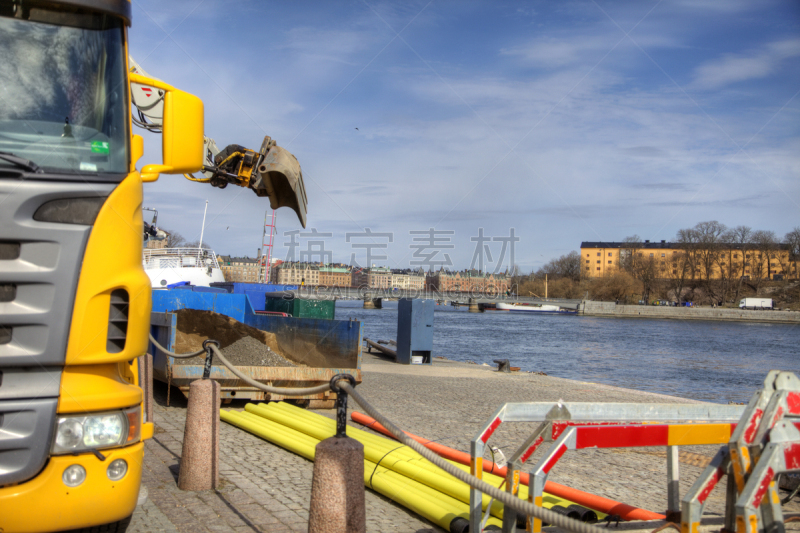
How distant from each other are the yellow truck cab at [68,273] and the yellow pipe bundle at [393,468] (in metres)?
2.40

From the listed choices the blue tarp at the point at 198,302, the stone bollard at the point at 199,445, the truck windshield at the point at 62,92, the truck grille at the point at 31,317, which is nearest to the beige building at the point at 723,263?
the blue tarp at the point at 198,302

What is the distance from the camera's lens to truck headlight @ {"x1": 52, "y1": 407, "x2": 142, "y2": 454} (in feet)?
9.34

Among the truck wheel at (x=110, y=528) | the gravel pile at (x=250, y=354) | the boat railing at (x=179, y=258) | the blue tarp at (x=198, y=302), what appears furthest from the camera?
the boat railing at (x=179, y=258)

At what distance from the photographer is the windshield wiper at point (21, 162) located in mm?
2888

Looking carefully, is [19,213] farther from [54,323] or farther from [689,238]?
[689,238]

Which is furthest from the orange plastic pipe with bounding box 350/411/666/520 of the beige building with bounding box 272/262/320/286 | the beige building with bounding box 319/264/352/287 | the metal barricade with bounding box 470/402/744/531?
the beige building with bounding box 319/264/352/287

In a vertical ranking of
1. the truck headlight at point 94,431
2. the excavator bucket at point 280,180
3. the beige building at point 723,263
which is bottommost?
the truck headlight at point 94,431

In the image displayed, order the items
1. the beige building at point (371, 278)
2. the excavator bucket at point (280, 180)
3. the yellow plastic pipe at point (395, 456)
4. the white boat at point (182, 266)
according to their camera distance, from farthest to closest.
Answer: the beige building at point (371, 278), the white boat at point (182, 266), the excavator bucket at point (280, 180), the yellow plastic pipe at point (395, 456)

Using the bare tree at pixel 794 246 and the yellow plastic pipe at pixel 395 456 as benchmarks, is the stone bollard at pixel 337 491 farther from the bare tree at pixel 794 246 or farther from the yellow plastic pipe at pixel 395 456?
the bare tree at pixel 794 246

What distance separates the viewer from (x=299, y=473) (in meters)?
5.96

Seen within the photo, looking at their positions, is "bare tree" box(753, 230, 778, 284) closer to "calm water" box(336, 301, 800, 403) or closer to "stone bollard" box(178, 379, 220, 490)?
"calm water" box(336, 301, 800, 403)

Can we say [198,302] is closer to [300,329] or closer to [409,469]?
[300,329]

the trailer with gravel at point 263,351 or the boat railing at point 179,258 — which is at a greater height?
the boat railing at point 179,258

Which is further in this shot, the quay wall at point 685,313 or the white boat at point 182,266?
the quay wall at point 685,313
